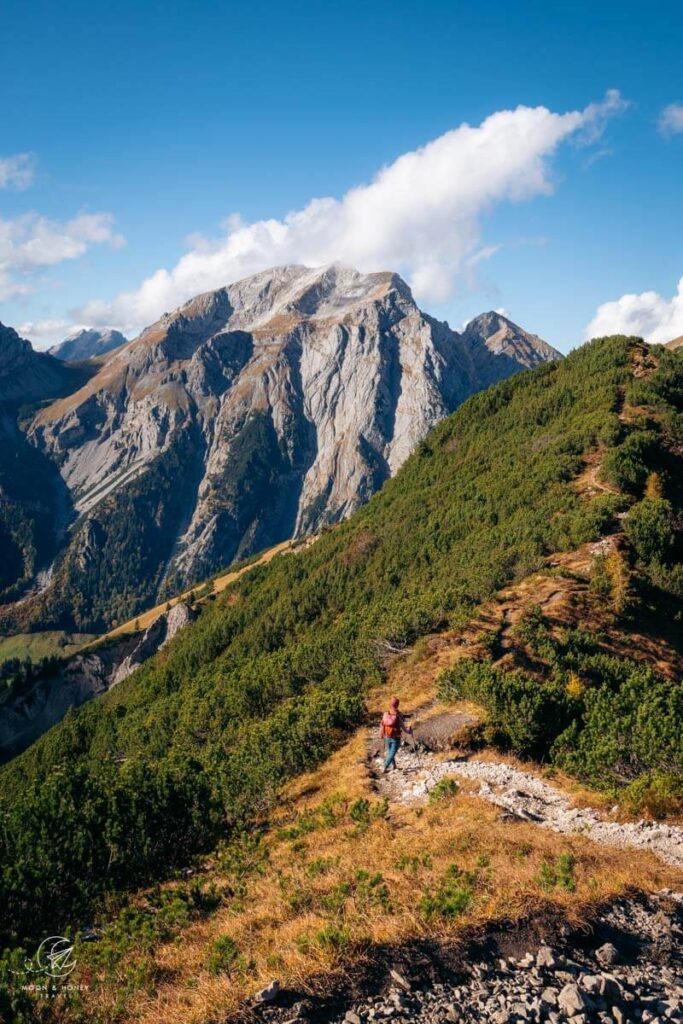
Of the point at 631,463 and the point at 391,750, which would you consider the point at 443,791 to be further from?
the point at 631,463

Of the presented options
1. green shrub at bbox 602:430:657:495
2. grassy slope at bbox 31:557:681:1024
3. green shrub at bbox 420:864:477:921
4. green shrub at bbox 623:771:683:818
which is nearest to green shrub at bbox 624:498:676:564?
green shrub at bbox 602:430:657:495

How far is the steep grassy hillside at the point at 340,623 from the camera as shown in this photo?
15539 mm

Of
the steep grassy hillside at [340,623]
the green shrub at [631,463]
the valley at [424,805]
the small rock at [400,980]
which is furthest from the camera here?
the green shrub at [631,463]

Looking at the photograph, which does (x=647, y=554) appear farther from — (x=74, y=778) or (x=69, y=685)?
(x=69, y=685)

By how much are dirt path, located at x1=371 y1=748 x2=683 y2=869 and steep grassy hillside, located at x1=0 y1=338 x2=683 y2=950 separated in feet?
7.81

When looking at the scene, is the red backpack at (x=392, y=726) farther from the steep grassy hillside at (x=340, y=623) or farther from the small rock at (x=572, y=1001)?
the small rock at (x=572, y=1001)

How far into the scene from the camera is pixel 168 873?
50.6 ft

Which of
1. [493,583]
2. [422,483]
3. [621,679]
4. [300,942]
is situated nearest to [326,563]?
[422,483]

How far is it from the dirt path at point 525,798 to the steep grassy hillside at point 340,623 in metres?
2.38

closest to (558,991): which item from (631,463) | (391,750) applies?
(391,750)

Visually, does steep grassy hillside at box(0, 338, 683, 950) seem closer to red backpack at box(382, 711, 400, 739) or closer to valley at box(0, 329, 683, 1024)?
valley at box(0, 329, 683, 1024)

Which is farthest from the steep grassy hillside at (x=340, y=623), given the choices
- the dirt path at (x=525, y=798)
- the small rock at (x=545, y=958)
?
the small rock at (x=545, y=958)

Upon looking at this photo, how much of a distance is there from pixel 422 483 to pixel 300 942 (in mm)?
70248

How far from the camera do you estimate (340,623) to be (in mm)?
49531
